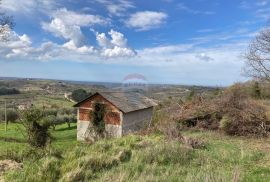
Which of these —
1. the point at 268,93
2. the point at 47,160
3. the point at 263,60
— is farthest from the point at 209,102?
the point at 268,93

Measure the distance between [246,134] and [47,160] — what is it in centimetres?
1080

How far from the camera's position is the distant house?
34.0 m

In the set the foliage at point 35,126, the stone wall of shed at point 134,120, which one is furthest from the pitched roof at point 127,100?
the foliage at point 35,126

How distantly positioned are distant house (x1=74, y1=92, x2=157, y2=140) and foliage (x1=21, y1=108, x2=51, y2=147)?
43.1 feet

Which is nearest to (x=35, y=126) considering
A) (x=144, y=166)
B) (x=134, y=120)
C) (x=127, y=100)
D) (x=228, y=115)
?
(x=228, y=115)

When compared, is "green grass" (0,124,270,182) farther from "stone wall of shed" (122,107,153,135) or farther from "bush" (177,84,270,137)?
"stone wall of shed" (122,107,153,135)

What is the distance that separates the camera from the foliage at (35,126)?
17984mm

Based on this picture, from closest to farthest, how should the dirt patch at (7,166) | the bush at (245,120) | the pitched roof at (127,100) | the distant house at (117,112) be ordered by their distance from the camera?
the dirt patch at (7,166) < the bush at (245,120) < the distant house at (117,112) < the pitched roof at (127,100)

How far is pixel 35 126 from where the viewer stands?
1850cm

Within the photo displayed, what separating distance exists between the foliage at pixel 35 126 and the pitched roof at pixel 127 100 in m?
15.6

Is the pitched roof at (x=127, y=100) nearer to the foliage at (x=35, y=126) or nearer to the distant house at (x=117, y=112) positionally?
the distant house at (x=117, y=112)

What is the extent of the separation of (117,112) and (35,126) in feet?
53.0

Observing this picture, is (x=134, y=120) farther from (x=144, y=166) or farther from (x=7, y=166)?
(x=144, y=166)

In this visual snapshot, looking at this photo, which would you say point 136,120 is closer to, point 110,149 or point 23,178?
point 110,149
